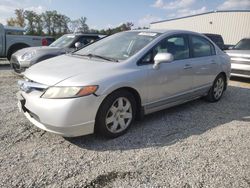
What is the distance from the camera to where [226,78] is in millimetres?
6074

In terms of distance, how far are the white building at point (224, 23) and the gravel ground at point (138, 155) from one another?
88.0 feet

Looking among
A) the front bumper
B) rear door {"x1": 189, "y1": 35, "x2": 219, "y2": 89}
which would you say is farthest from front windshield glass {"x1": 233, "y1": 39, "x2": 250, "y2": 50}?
the front bumper

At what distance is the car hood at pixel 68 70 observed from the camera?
3.36 meters

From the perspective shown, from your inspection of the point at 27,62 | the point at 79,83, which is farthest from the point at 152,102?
the point at 27,62

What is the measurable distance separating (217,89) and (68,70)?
12.0 ft

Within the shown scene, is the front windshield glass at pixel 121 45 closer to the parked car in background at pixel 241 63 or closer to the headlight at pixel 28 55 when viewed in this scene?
the headlight at pixel 28 55

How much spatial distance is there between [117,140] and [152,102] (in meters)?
0.88

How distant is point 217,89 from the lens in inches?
232

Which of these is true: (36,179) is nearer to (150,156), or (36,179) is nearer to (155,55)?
(150,156)

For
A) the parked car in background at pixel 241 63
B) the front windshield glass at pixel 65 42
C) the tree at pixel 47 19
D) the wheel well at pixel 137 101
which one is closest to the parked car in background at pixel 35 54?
the front windshield glass at pixel 65 42

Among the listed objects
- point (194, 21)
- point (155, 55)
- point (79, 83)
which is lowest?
point (79, 83)

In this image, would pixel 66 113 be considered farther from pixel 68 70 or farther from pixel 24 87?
pixel 24 87

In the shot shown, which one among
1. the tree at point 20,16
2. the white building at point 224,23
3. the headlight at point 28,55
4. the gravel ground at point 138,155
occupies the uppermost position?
the tree at point 20,16

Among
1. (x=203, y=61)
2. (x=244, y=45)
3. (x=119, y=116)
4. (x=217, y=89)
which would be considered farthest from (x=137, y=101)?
(x=244, y=45)
